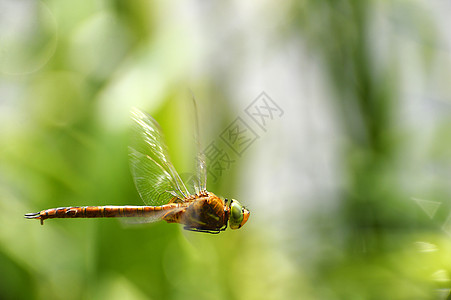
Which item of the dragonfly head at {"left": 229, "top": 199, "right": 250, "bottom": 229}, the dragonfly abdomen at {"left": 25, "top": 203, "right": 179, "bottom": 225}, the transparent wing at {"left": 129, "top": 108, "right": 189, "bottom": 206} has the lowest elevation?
the dragonfly head at {"left": 229, "top": 199, "right": 250, "bottom": 229}

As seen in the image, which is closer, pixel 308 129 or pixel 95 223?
pixel 95 223

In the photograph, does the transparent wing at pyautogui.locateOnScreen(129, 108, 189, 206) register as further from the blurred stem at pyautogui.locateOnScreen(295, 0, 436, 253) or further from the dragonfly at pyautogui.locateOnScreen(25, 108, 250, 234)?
the blurred stem at pyautogui.locateOnScreen(295, 0, 436, 253)

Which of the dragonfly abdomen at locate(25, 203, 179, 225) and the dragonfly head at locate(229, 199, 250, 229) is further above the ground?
the dragonfly abdomen at locate(25, 203, 179, 225)

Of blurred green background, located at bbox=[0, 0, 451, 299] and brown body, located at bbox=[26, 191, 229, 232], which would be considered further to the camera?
blurred green background, located at bbox=[0, 0, 451, 299]

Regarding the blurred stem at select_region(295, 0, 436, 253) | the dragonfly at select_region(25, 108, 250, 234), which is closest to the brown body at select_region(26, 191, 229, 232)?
the dragonfly at select_region(25, 108, 250, 234)

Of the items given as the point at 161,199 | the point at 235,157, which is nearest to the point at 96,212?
the point at 161,199

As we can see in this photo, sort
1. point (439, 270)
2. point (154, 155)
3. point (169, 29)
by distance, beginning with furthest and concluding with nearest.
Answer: point (169, 29) → point (439, 270) → point (154, 155)

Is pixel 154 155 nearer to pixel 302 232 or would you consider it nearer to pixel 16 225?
pixel 16 225

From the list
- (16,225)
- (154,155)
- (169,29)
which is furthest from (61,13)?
(154,155)
